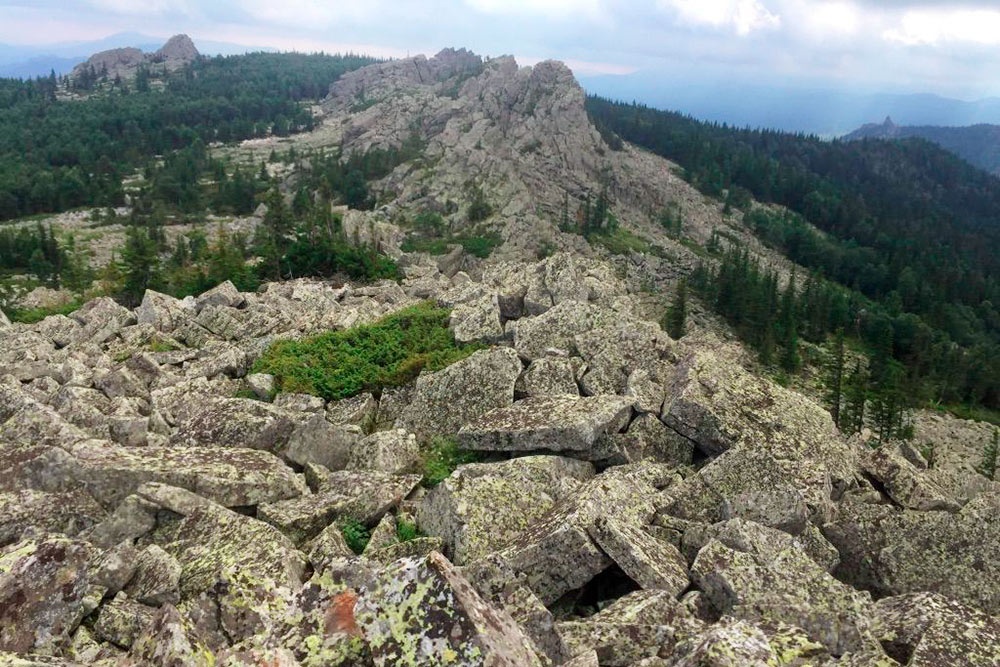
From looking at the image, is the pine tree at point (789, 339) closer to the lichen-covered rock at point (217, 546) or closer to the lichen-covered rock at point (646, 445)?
the lichen-covered rock at point (646, 445)

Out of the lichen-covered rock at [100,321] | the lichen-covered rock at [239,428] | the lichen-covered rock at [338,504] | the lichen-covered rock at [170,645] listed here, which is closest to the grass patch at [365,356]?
the lichen-covered rock at [239,428]

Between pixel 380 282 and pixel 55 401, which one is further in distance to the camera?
pixel 380 282

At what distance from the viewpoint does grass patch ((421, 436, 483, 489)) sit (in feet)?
50.7

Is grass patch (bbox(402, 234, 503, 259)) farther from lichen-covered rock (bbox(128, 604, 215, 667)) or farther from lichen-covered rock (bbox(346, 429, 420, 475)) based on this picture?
lichen-covered rock (bbox(128, 604, 215, 667))

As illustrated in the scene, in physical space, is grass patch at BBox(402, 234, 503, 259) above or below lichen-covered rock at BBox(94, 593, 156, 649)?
below

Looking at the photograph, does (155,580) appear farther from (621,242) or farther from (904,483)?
(621,242)

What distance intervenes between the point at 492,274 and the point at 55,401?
67.7 ft

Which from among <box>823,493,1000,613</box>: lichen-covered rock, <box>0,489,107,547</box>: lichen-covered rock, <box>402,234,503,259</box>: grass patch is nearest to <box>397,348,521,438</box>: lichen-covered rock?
<box>0,489,107,547</box>: lichen-covered rock

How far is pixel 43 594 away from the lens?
8.78m

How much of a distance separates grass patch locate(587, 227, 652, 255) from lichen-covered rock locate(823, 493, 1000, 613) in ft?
414

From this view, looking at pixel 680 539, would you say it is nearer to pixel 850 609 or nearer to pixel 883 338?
pixel 850 609

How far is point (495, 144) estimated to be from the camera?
575ft

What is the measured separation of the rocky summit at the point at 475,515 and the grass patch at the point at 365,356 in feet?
0.42

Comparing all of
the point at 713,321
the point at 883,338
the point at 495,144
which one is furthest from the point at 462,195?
the point at 883,338
